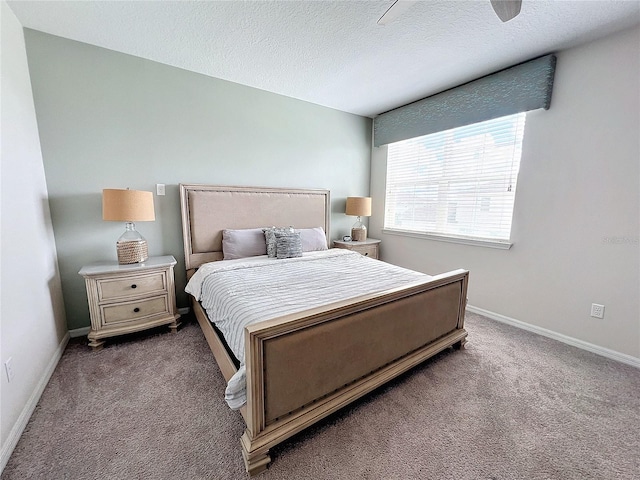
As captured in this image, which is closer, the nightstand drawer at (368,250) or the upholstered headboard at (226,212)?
the upholstered headboard at (226,212)

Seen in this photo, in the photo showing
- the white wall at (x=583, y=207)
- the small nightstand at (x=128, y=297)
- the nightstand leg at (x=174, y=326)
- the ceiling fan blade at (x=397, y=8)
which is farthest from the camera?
→ the nightstand leg at (x=174, y=326)

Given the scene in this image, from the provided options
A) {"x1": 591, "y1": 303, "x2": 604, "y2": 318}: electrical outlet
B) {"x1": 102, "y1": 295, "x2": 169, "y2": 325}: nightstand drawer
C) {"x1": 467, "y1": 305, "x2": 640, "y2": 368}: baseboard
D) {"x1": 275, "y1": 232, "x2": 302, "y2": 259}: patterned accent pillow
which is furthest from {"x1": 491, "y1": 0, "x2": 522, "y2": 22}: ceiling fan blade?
{"x1": 102, "y1": 295, "x2": 169, "y2": 325}: nightstand drawer

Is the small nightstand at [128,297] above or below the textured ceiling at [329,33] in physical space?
below

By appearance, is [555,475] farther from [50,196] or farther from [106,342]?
[50,196]

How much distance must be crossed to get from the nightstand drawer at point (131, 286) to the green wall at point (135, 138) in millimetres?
429

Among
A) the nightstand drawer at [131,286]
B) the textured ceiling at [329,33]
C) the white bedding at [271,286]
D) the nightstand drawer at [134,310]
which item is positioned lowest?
the nightstand drawer at [134,310]

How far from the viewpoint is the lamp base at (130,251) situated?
219 cm

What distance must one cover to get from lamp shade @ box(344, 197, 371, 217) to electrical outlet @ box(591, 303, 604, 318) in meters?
2.42

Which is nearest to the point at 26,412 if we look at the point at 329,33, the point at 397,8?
the point at 397,8

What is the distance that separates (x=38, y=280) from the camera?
5.90 feet

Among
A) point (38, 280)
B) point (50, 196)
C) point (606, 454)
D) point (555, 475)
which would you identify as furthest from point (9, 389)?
point (606, 454)

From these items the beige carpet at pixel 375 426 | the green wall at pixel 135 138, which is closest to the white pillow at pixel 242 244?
the green wall at pixel 135 138

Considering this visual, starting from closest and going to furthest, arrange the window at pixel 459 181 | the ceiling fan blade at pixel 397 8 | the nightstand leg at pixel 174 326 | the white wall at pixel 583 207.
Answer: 1. the ceiling fan blade at pixel 397 8
2. the white wall at pixel 583 207
3. the nightstand leg at pixel 174 326
4. the window at pixel 459 181

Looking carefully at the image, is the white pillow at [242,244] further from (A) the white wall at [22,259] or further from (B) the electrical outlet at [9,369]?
(B) the electrical outlet at [9,369]
